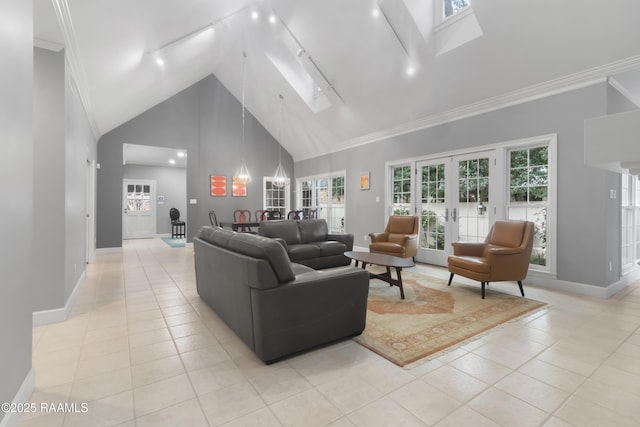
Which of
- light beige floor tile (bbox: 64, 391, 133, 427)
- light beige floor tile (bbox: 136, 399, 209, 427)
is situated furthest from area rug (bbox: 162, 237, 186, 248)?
light beige floor tile (bbox: 136, 399, 209, 427)

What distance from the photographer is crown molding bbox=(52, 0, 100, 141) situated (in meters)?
2.46

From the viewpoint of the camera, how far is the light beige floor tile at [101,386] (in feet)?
5.73

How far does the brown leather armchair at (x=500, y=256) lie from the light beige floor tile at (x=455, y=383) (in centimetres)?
187

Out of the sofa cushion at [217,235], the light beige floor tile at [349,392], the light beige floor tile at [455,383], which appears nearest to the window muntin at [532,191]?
the light beige floor tile at [455,383]

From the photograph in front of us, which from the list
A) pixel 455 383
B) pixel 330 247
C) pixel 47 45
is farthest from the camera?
pixel 330 247

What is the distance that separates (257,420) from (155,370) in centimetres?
95

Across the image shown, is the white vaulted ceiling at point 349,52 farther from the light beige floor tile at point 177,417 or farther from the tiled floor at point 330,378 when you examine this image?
the light beige floor tile at point 177,417

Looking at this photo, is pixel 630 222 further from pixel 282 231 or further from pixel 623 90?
pixel 282 231

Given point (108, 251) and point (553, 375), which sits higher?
point (108, 251)

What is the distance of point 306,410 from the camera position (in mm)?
1617

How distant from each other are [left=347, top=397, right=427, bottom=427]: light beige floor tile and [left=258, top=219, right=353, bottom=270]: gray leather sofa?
312cm

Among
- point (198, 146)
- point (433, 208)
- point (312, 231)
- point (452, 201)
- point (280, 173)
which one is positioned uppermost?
point (198, 146)

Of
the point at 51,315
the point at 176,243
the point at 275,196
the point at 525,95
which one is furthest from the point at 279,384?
the point at 275,196

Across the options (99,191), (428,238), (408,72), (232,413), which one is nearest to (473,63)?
(408,72)
